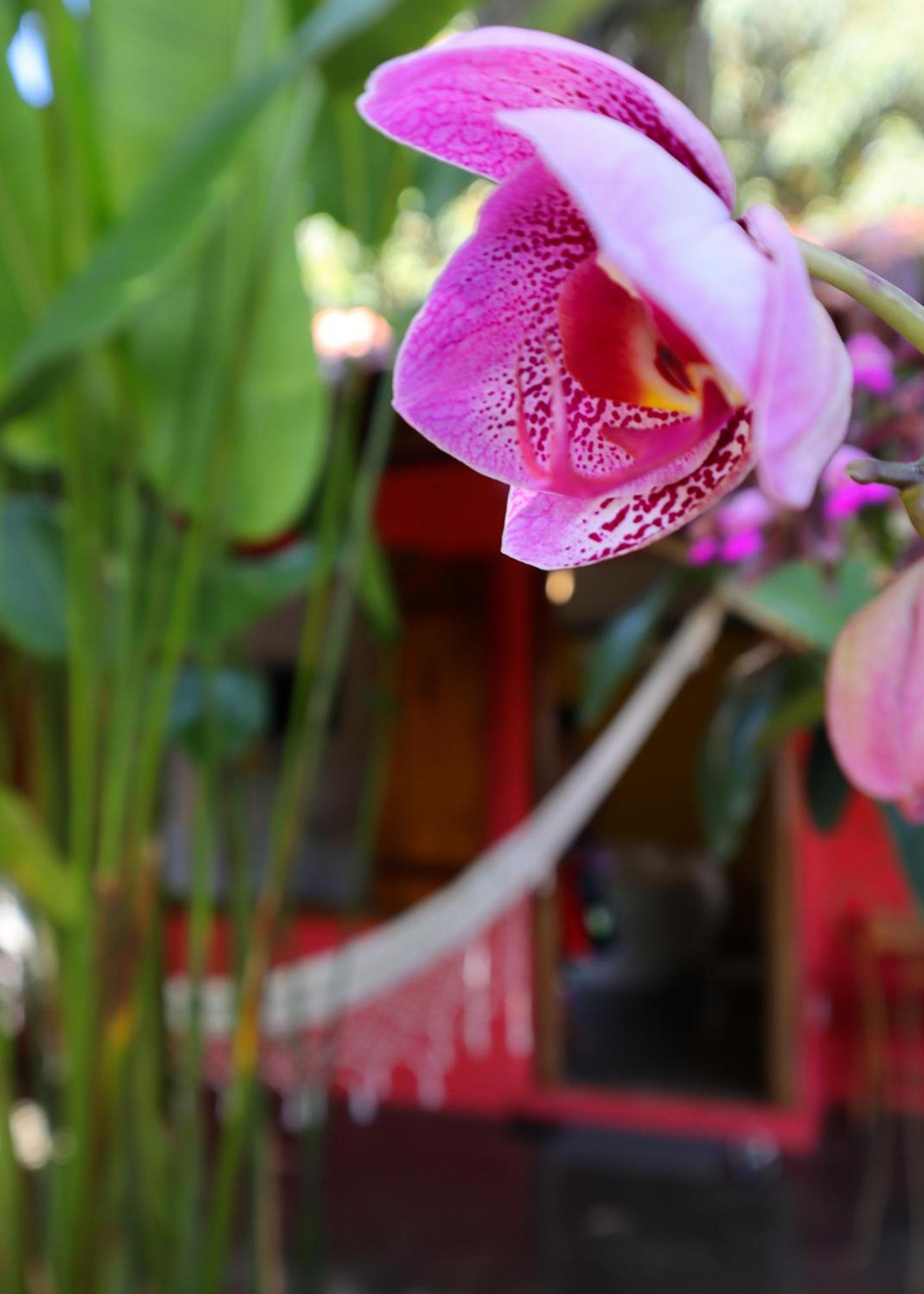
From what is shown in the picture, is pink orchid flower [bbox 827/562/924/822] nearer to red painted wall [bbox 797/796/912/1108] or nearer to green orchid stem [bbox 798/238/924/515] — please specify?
green orchid stem [bbox 798/238/924/515]

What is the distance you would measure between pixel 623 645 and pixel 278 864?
11.9 inches

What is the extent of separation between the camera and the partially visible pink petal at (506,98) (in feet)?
0.53

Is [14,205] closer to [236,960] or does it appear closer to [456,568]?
[236,960]

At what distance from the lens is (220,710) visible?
2.86ft

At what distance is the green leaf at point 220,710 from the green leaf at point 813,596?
1.31 feet

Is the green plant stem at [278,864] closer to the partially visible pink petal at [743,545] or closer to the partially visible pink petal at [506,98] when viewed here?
the partially visible pink petal at [743,545]

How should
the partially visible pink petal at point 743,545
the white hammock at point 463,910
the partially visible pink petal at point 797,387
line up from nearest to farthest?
the partially visible pink petal at point 797,387 → the partially visible pink petal at point 743,545 → the white hammock at point 463,910

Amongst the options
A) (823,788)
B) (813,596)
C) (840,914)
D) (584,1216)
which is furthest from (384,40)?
(840,914)

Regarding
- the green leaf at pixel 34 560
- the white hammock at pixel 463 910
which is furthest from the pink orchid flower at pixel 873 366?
the white hammock at pixel 463 910

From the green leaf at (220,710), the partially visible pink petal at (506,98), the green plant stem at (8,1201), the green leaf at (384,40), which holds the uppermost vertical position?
the green leaf at (384,40)

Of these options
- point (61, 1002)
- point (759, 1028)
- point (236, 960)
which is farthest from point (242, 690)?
point (759, 1028)

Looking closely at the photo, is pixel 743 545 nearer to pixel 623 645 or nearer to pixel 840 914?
pixel 623 645

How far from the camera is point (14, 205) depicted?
0.72 metres

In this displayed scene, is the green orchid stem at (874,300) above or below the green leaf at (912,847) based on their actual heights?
above
